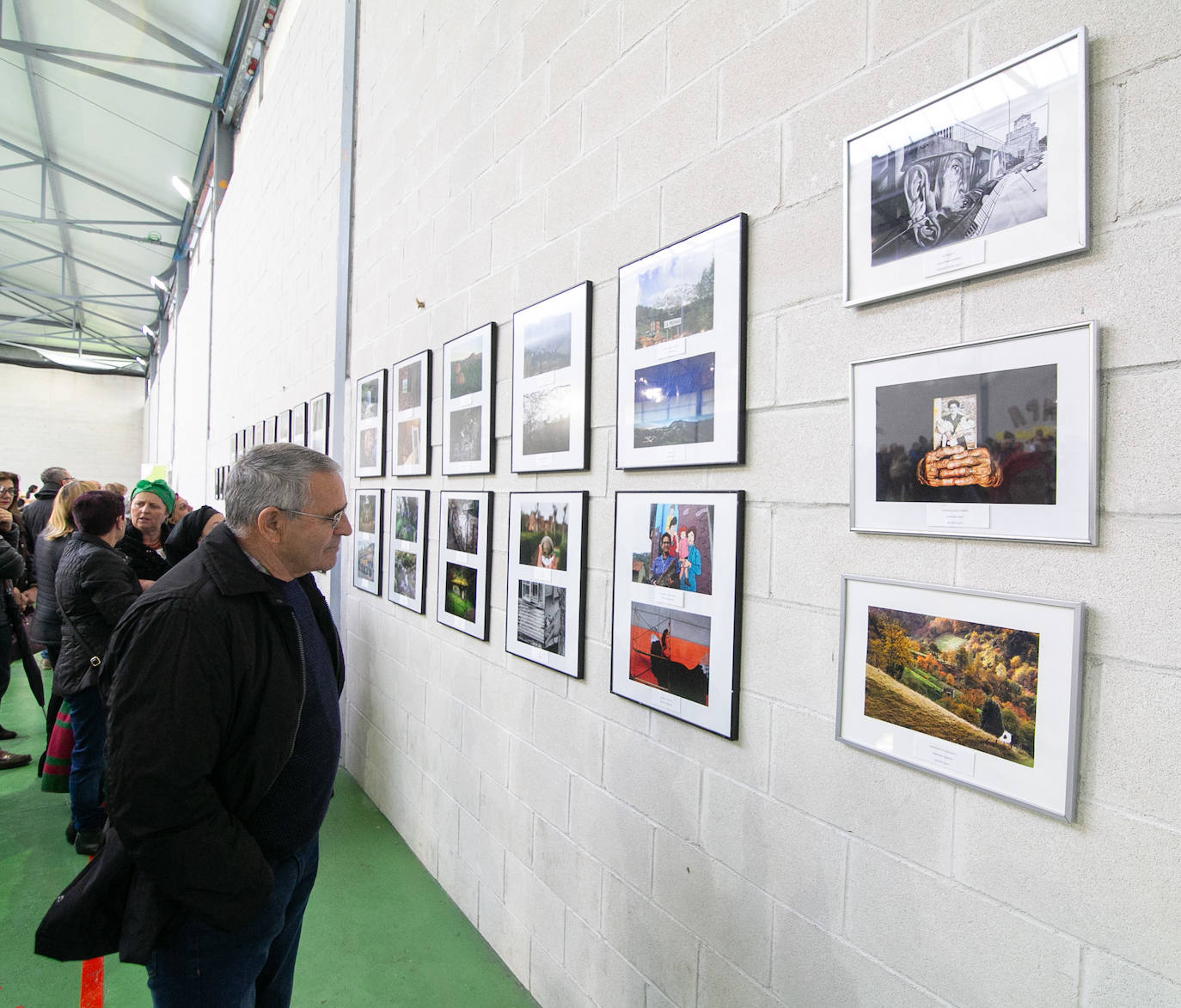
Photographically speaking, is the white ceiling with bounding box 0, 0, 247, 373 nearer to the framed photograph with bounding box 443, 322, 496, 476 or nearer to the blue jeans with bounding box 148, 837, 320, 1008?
the framed photograph with bounding box 443, 322, 496, 476

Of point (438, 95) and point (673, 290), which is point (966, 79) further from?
point (438, 95)

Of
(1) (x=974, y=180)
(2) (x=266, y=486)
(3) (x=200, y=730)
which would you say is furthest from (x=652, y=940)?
(1) (x=974, y=180)

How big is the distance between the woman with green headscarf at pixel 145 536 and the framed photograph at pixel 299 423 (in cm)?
A: 118

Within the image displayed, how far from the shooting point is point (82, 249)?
13.7 metres

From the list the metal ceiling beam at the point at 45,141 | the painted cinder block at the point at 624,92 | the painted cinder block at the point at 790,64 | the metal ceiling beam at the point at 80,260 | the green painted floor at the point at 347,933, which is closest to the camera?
the painted cinder block at the point at 790,64

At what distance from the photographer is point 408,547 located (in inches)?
123

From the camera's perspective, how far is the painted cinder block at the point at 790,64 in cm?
126

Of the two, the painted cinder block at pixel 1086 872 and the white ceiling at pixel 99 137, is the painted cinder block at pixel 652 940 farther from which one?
the white ceiling at pixel 99 137

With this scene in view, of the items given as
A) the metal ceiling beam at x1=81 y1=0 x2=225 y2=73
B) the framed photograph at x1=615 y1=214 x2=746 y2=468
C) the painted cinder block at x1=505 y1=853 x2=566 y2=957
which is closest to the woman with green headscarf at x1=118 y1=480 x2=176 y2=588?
the painted cinder block at x1=505 y1=853 x2=566 y2=957

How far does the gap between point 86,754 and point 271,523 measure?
2.34 meters

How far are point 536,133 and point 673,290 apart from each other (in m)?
0.97

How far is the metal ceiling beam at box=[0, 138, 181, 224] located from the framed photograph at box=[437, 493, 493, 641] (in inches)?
458

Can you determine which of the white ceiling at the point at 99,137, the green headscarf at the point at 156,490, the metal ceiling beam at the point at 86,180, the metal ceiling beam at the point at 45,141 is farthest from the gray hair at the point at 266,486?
the metal ceiling beam at the point at 86,180

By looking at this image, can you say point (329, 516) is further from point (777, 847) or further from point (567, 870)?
point (567, 870)
